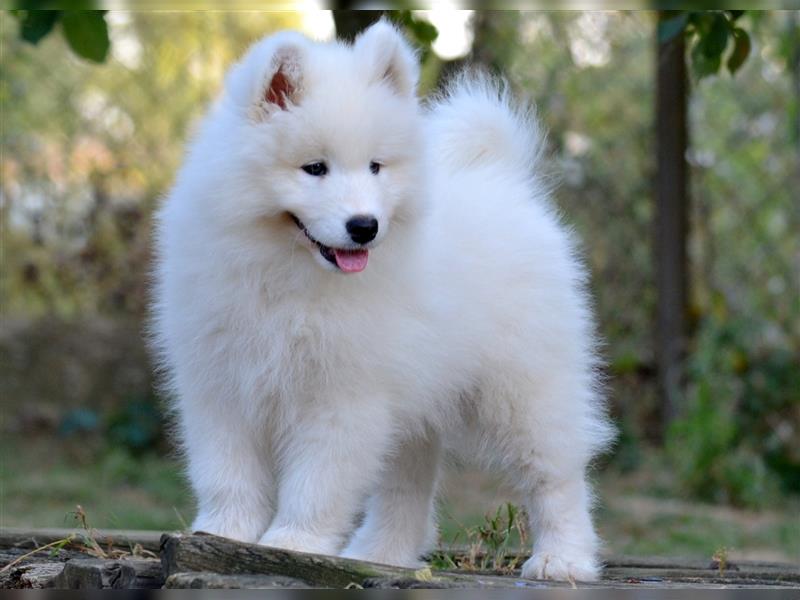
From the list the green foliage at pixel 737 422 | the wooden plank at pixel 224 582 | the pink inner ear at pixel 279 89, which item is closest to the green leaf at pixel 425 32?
the pink inner ear at pixel 279 89

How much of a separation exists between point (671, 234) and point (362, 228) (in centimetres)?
485

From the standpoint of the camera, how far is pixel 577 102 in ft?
25.9

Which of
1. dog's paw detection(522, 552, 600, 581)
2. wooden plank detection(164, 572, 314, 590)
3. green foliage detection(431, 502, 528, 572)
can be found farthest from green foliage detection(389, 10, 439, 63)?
wooden plank detection(164, 572, 314, 590)

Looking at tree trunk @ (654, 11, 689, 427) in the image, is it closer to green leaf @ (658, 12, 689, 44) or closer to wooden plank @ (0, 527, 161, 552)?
green leaf @ (658, 12, 689, 44)

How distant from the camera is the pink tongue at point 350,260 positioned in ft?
10.4

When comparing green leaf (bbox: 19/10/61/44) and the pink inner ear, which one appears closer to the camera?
the pink inner ear

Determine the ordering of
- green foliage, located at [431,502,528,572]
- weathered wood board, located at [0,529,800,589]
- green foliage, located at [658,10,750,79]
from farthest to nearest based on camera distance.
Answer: green foliage, located at [658,10,750,79], green foliage, located at [431,502,528,572], weathered wood board, located at [0,529,800,589]

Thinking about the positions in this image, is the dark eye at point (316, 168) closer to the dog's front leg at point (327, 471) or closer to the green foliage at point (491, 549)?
the dog's front leg at point (327, 471)

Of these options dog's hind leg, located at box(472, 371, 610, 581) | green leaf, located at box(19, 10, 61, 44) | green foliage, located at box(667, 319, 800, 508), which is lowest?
dog's hind leg, located at box(472, 371, 610, 581)

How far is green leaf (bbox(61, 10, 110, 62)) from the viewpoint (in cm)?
356

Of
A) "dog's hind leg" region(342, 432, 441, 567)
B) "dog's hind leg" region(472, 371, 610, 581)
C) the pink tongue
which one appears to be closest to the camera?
the pink tongue

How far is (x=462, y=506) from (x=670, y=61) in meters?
2.94

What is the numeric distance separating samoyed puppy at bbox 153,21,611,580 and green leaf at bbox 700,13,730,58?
3.15 feet

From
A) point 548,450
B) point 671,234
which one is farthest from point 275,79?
point 671,234
